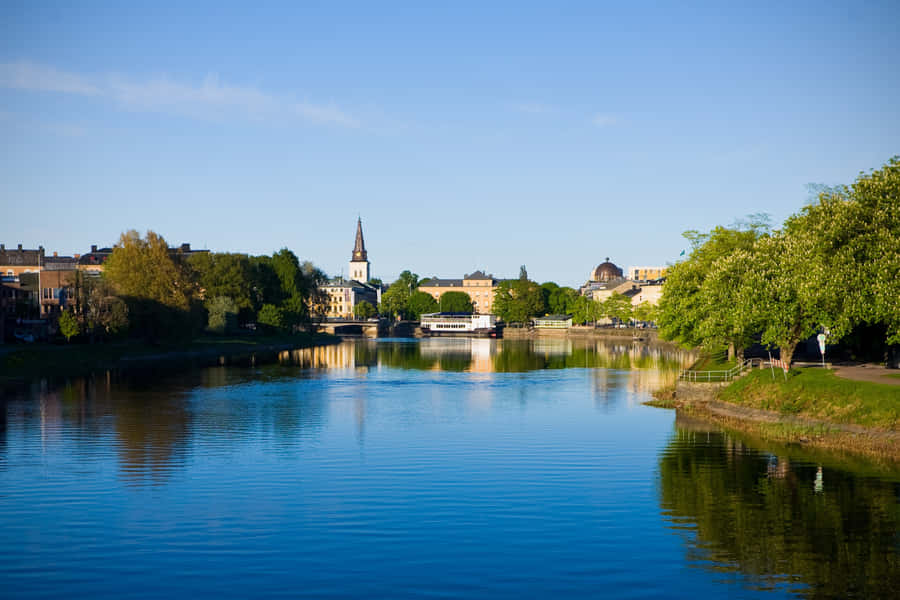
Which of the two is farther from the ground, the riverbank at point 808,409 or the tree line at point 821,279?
the tree line at point 821,279

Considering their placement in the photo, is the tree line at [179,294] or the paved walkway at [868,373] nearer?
the paved walkway at [868,373]

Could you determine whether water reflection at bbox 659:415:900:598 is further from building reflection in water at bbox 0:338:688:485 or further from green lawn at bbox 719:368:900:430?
building reflection in water at bbox 0:338:688:485

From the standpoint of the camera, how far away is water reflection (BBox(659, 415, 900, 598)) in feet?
76.2

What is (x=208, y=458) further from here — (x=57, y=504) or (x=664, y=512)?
(x=664, y=512)

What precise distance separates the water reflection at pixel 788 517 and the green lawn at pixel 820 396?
11.8 feet

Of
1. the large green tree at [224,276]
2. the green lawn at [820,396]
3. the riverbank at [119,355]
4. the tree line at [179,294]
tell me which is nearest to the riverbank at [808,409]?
the green lawn at [820,396]

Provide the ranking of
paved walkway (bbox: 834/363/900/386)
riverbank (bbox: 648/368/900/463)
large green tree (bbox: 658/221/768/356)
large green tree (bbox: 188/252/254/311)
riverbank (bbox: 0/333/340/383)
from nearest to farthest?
riverbank (bbox: 648/368/900/463) → paved walkway (bbox: 834/363/900/386) → large green tree (bbox: 658/221/768/356) → riverbank (bbox: 0/333/340/383) → large green tree (bbox: 188/252/254/311)

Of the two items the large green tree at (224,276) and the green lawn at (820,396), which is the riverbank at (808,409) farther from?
the large green tree at (224,276)

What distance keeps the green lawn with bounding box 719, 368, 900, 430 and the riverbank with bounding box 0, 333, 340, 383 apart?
6633cm

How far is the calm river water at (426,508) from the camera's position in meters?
22.8

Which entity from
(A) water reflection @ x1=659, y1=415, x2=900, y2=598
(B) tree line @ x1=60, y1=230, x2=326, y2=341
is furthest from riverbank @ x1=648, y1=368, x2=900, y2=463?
(B) tree line @ x1=60, y1=230, x2=326, y2=341

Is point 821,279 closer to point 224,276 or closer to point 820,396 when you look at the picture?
point 820,396

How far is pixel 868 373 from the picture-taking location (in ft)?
168

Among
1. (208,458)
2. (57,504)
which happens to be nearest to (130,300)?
(208,458)
